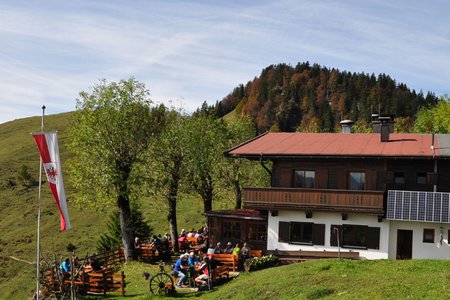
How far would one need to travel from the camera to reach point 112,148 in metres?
35.2

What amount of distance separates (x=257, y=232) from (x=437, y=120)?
162 ft

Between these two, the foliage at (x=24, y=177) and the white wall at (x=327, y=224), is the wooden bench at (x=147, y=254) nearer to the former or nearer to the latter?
the white wall at (x=327, y=224)

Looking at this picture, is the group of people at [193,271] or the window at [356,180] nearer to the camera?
the group of people at [193,271]

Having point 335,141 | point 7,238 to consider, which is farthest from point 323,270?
point 7,238

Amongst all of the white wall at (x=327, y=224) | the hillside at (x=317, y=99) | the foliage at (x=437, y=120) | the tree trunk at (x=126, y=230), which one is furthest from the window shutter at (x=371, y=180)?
the hillside at (x=317, y=99)

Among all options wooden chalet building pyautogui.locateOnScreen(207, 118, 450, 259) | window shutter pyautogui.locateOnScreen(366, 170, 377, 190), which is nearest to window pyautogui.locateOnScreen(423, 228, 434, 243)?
wooden chalet building pyautogui.locateOnScreen(207, 118, 450, 259)

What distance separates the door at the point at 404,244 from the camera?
30.8 metres

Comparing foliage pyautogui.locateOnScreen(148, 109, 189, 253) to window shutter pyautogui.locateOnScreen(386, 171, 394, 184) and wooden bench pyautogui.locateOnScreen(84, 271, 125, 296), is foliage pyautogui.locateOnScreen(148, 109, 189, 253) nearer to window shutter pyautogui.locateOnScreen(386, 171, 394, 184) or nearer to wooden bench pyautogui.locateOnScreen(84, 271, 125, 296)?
wooden bench pyautogui.locateOnScreen(84, 271, 125, 296)

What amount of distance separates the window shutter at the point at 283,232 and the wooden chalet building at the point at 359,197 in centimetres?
6

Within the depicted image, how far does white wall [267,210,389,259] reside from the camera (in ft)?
101

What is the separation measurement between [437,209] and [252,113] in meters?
150

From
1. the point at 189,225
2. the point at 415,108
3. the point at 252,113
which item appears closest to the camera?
the point at 189,225

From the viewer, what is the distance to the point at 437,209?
29422 millimetres

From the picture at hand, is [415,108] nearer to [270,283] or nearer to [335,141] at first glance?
[335,141]
